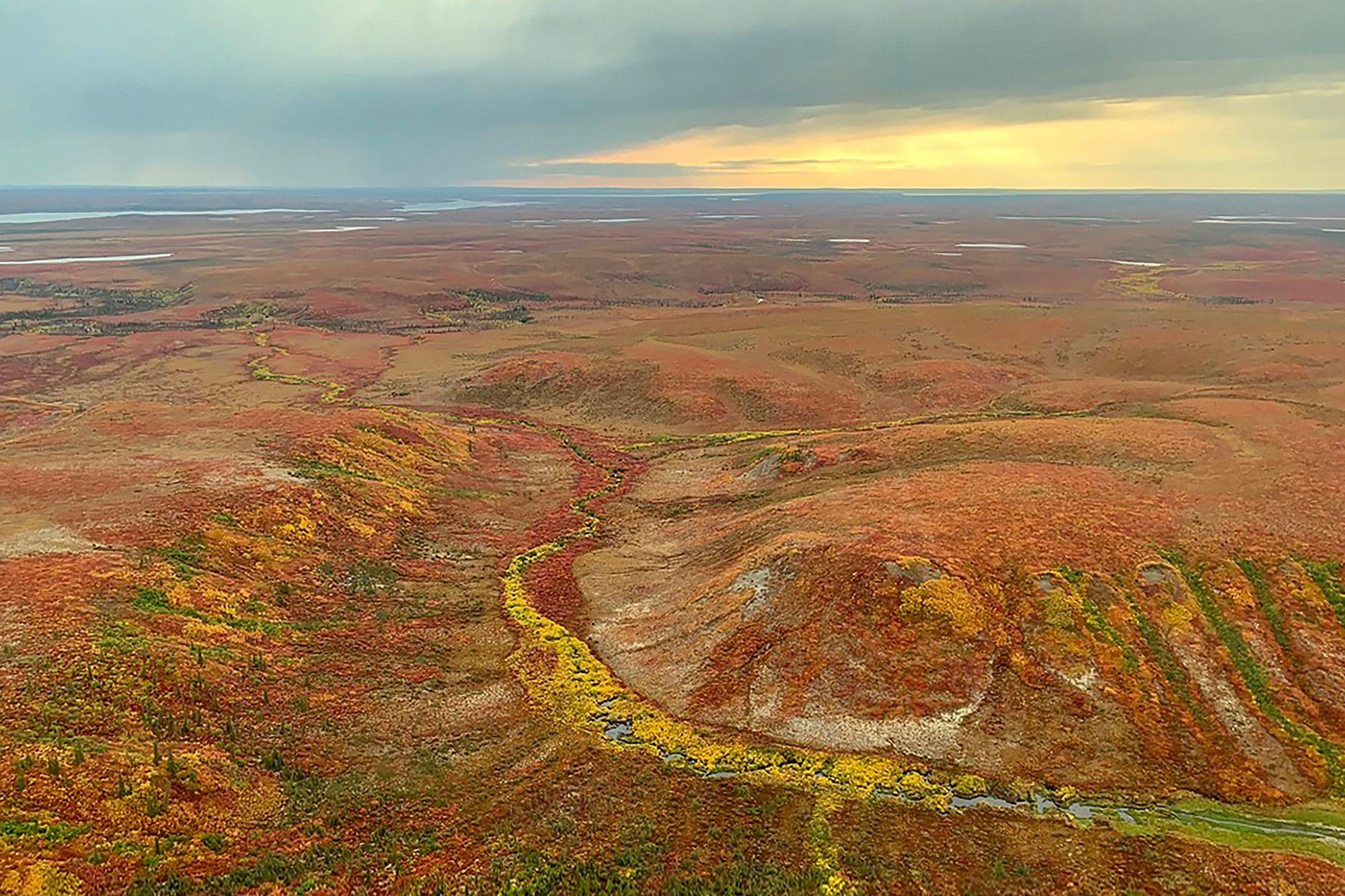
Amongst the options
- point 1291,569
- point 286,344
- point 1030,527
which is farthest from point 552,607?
point 286,344

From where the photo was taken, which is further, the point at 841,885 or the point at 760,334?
the point at 760,334

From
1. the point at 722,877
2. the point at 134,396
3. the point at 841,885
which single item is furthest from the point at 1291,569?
the point at 134,396

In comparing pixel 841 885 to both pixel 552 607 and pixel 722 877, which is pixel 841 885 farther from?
pixel 552 607

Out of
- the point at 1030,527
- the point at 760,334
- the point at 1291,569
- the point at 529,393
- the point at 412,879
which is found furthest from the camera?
the point at 760,334

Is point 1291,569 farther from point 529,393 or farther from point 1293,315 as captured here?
point 1293,315

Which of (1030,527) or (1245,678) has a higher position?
(1030,527)

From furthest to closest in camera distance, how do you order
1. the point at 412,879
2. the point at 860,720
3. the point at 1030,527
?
the point at 1030,527 < the point at 860,720 < the point at 412,879

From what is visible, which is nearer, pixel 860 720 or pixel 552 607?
pixel 860 720

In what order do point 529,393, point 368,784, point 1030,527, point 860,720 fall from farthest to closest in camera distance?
point 529,393
point 1030,527
point 860,720
point 368,784

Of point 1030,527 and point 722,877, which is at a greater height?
point 1030,527
